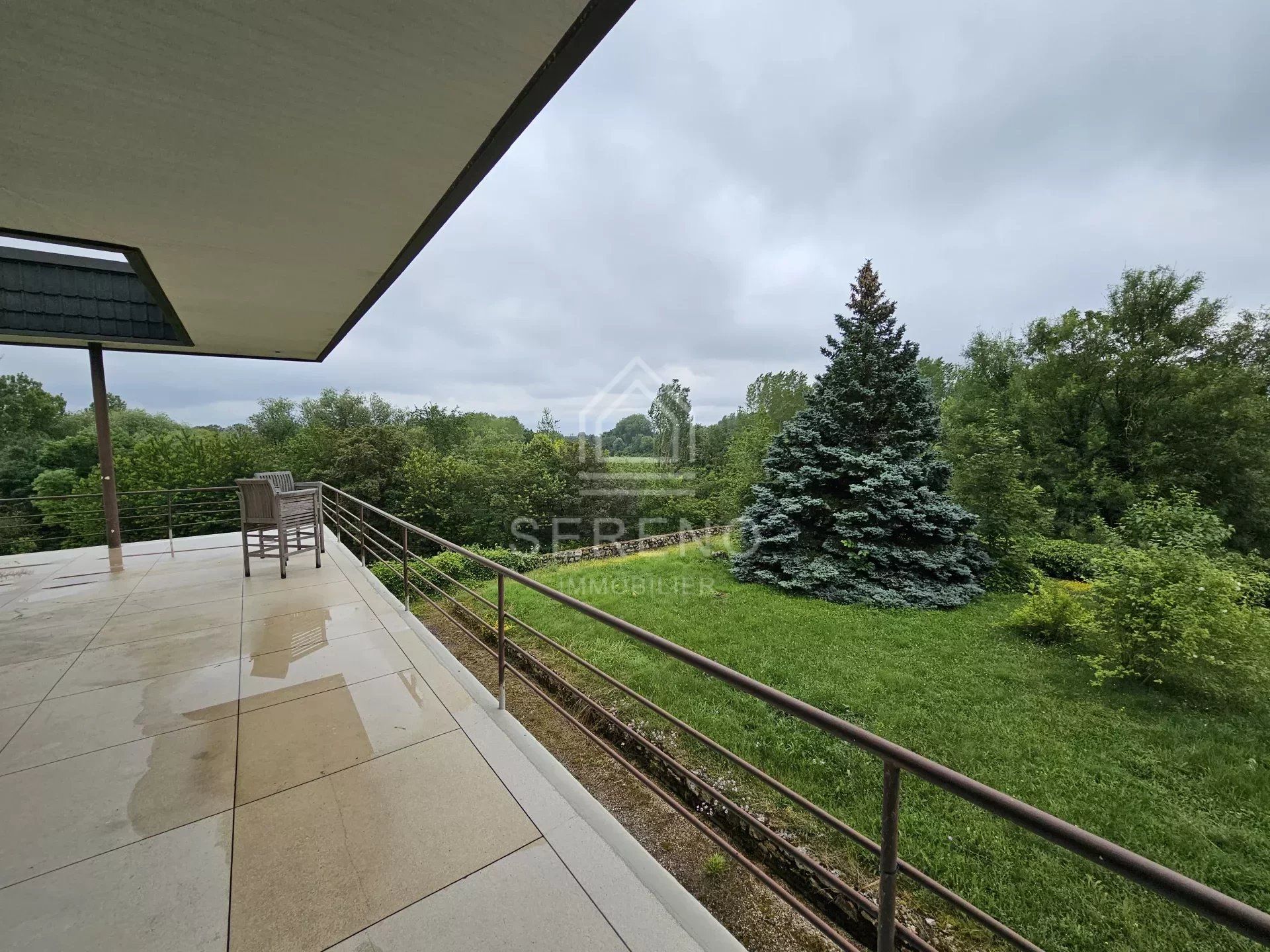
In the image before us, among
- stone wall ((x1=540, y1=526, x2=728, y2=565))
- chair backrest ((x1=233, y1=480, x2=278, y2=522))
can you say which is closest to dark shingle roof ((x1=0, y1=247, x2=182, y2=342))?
chair backrest ((x1=233, y1=480, x2=278, y2=522))

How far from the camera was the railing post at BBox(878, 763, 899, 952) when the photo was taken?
789 mm

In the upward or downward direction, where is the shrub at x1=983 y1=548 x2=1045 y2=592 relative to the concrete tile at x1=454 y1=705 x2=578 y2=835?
downward

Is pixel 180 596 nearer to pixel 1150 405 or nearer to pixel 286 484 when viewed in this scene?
pixel 286 484

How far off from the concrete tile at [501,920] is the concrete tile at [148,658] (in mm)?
2116

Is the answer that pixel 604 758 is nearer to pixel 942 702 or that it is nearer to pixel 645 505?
pixel 942 702

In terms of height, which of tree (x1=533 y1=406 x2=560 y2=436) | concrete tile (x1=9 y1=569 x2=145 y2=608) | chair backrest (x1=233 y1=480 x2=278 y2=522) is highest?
tree (x1=533 y1=406 x2=560 y2=436)

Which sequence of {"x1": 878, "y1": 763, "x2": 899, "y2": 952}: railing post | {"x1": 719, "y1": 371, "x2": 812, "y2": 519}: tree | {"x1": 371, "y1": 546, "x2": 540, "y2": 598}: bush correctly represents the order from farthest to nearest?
1. {"x1": 719, "y1": 371, "x2": 812, "y2": 519}: tree
2. {"x1": 371, "y1": 546, "x2": 540, "y2": 598}: bush
3. {"x1": 878, "y1": 763, "x2": 899, "y2": 952}: railing post

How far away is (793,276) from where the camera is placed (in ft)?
35.8

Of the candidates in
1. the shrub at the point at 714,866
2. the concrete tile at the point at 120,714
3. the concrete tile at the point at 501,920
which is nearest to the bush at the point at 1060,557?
the shrub at the point at 714,866

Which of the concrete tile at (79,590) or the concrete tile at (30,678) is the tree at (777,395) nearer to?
the concrete tile at (79,590)

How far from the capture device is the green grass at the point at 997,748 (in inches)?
81.4

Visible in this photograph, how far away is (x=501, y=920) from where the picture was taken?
1.14 metres

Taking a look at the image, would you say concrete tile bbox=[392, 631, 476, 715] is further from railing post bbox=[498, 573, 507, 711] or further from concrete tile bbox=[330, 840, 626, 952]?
concrete tile bbox=[330, 840, 626, 952]

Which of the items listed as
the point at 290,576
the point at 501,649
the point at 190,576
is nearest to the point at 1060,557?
the point at 501,649
